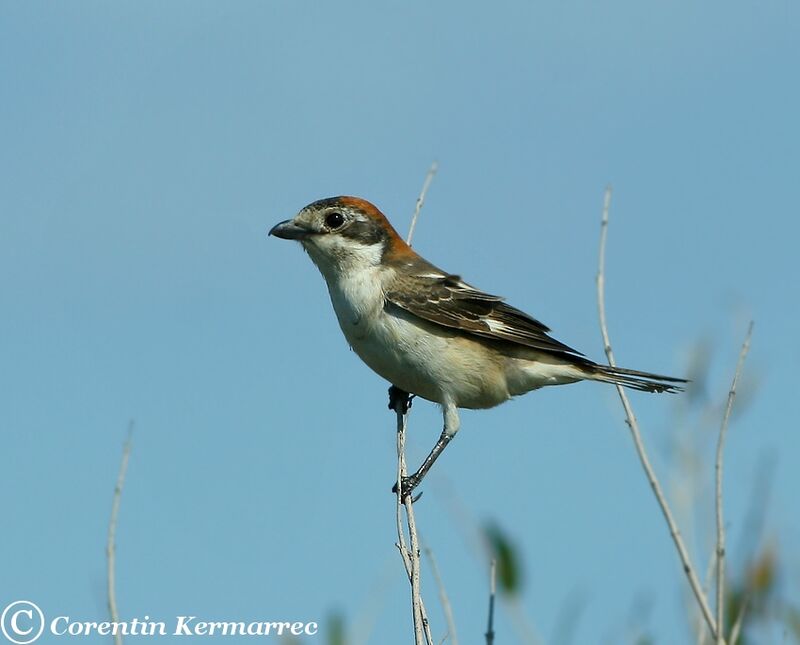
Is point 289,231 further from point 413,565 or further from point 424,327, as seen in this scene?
point 413,565

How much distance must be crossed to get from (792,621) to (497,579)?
1.23m

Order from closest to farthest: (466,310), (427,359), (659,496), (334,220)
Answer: (659,496) < (427,359) < (334,220) < (466,310)

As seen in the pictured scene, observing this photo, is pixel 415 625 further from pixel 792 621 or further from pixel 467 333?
pixel 467 333

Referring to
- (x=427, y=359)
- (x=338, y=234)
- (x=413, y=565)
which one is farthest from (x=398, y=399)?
(x=413, y=565)

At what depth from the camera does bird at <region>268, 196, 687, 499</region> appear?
286 inches

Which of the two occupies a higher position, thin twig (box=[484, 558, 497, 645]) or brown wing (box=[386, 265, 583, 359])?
brown wing (box=[386, 265, 583, 359])

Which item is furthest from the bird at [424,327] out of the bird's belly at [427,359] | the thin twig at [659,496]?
the thin twig at [659,496]

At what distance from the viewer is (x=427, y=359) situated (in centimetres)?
730

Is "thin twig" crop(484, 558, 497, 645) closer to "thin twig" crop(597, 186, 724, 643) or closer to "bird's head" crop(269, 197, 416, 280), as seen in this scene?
"thin twig" crop(597, 186, 724, 643)

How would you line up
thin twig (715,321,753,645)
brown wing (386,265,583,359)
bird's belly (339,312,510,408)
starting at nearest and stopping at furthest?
thin twig (715,321,753,645) → bird's belly (339,312,510,408) → brown wing (386,265,583,359)

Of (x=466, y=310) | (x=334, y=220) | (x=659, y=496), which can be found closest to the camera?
(x=659, y=496)

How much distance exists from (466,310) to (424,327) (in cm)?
42

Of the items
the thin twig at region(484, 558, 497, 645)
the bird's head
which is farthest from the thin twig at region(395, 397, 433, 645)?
the bird's head

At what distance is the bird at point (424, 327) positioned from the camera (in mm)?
7262
